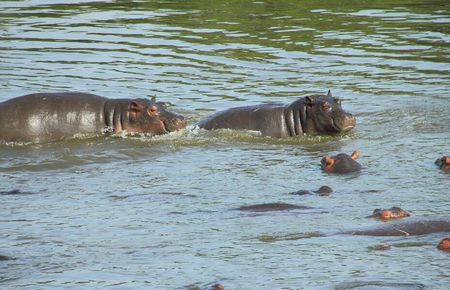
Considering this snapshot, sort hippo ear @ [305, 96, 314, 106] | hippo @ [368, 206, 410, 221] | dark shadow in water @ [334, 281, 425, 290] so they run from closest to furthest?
dark shadow in water @ [334, 281, 425, 290] → hippo @ [368, 206, 410, 221] → hippo ear @ [305, 96, 314, 106]

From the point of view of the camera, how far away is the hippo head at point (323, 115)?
12539mm

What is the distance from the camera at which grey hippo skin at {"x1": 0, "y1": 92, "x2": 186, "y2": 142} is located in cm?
1209

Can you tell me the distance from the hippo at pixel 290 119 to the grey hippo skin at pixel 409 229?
4.33m

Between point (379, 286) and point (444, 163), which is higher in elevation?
point (379, 286)

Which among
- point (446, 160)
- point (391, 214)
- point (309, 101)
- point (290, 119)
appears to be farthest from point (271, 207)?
point (309, 101)

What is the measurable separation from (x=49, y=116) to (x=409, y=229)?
5253 millimetres

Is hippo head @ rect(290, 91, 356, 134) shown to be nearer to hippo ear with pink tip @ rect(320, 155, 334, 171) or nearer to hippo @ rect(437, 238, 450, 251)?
hippo ear with pink tip @ rect(320, 155, 334, 171)

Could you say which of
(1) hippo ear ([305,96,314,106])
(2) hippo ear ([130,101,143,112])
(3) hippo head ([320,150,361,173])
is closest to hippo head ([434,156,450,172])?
(3) hippo head ([320,150,361,173])

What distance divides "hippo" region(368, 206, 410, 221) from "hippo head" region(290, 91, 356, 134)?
4.01m

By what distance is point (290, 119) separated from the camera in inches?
498

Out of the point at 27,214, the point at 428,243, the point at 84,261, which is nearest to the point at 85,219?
the point at 27,214

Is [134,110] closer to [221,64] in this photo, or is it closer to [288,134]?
[288,134]

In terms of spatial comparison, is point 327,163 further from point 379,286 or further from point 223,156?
point 379,286

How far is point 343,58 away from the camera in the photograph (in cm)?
1723
